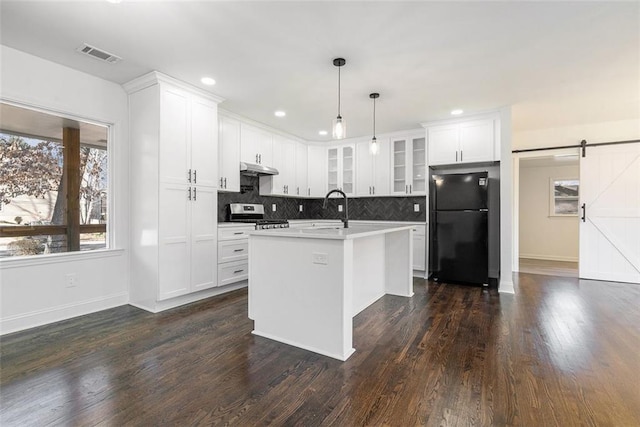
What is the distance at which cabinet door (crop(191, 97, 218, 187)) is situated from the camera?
11.6 ft

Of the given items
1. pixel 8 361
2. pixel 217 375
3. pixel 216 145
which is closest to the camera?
pixel 217 375

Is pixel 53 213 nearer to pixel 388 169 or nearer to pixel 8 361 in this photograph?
pixel 8 361

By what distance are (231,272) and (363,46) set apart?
304cm

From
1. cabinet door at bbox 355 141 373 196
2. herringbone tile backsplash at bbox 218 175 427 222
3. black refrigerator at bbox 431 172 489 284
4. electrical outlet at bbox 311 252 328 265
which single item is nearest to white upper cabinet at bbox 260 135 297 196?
herringbone tile backsplash at bbox 218 175 427 222

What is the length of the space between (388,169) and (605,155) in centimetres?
333

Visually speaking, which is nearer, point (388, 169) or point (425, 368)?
point (425, 368)

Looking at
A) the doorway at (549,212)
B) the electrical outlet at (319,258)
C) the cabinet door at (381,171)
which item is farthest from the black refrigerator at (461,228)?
the electrical outlet at (319,258)

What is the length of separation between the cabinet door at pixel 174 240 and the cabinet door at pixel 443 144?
3631mm

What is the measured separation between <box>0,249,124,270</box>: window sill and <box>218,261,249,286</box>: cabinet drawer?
44.4 inches

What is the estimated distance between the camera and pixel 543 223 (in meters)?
6.86

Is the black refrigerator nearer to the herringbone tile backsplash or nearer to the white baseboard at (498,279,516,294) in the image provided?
the white baseboard at (498,279,516,294)

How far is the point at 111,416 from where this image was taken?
5.14 ft

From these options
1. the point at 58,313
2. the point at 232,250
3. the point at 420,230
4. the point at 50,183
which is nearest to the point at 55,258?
the point at 58,313

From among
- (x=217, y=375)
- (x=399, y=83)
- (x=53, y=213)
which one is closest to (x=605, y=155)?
(x=399, y=83)
